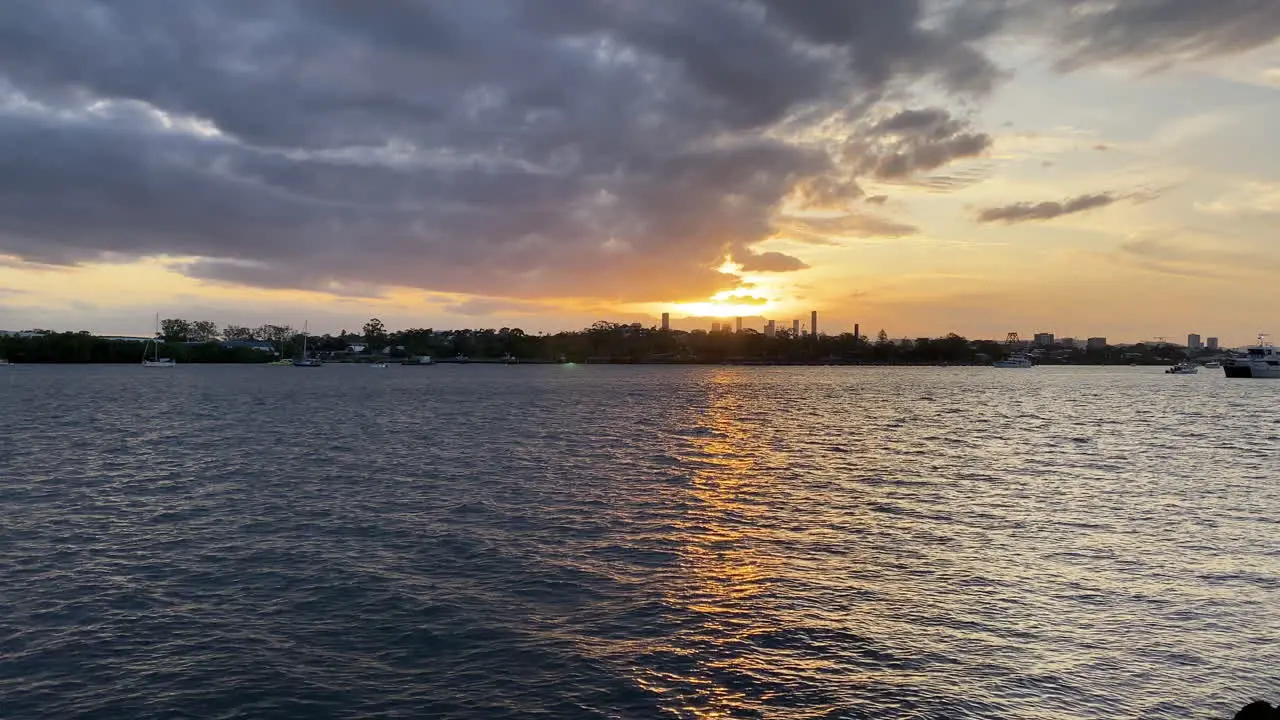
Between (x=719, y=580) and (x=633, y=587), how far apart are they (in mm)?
2749

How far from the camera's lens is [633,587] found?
2278 cm

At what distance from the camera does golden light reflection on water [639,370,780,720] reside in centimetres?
1586

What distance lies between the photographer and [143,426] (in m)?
77.1

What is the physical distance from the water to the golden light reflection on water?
13 centimetres

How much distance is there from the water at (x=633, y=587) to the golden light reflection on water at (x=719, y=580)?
0.13 meters

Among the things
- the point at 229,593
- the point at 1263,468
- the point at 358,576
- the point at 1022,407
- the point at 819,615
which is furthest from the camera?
the point at 1022,407

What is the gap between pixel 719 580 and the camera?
77.8ft

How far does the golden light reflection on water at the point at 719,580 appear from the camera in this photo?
624 inches

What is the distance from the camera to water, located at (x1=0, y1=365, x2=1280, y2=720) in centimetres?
1570

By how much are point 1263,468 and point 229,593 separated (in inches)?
2286

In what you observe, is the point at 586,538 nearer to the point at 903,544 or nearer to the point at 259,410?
the point at 903,544

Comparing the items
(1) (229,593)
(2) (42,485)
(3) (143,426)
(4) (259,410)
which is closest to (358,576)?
(1) (229,593)

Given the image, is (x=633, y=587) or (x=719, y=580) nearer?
(x=633, y=587)

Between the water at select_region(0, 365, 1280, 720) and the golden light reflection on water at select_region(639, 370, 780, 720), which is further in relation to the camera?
the golden light reflection on water at select_region(639, 370, 780, 720)
